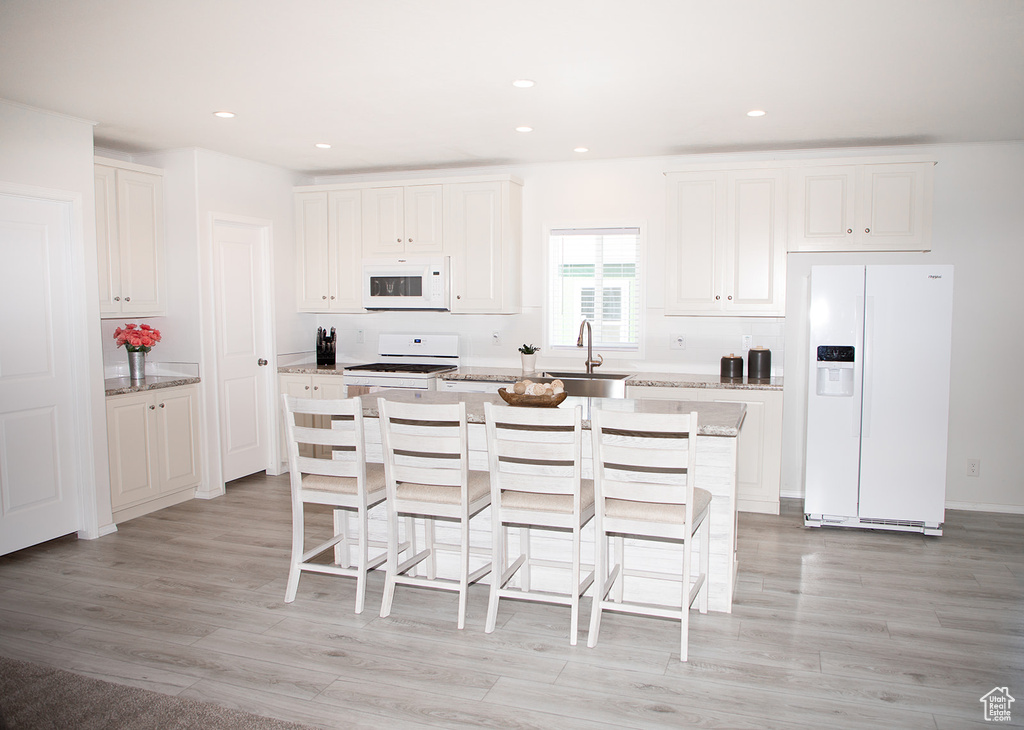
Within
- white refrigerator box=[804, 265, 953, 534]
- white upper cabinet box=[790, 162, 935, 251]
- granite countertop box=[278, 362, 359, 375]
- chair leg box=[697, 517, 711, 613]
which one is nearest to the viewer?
chair leg box=[697, 517, 711, 613]

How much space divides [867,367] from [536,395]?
2.39m

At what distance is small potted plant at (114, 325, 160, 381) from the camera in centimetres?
493

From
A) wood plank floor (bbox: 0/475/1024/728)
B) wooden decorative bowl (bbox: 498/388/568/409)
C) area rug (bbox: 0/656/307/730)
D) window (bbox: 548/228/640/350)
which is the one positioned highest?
window (bbox: 548/228/640/350)

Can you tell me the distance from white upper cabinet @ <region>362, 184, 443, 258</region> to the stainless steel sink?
1.50m

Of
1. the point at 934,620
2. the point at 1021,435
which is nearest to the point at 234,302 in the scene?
the point at 934,620

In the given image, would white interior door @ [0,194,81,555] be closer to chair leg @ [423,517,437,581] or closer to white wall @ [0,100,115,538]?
white wall @ [0,100,115,538]

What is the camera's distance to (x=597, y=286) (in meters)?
5.66

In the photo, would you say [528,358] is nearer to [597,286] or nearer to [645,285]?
[597,286]

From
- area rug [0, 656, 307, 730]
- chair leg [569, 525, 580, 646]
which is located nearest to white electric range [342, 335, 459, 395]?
chair leg [569, 525, 580, 646]

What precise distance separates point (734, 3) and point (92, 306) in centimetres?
396

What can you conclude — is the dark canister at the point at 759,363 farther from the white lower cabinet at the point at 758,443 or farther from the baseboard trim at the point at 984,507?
the baseboard trim at the point at 984,507

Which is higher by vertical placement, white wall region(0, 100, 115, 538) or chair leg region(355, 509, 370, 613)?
white wall region(0, 100, 115, 538)

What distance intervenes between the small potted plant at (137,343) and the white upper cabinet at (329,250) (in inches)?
54.6

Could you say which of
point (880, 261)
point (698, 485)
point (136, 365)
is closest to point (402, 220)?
point (136, 365)
